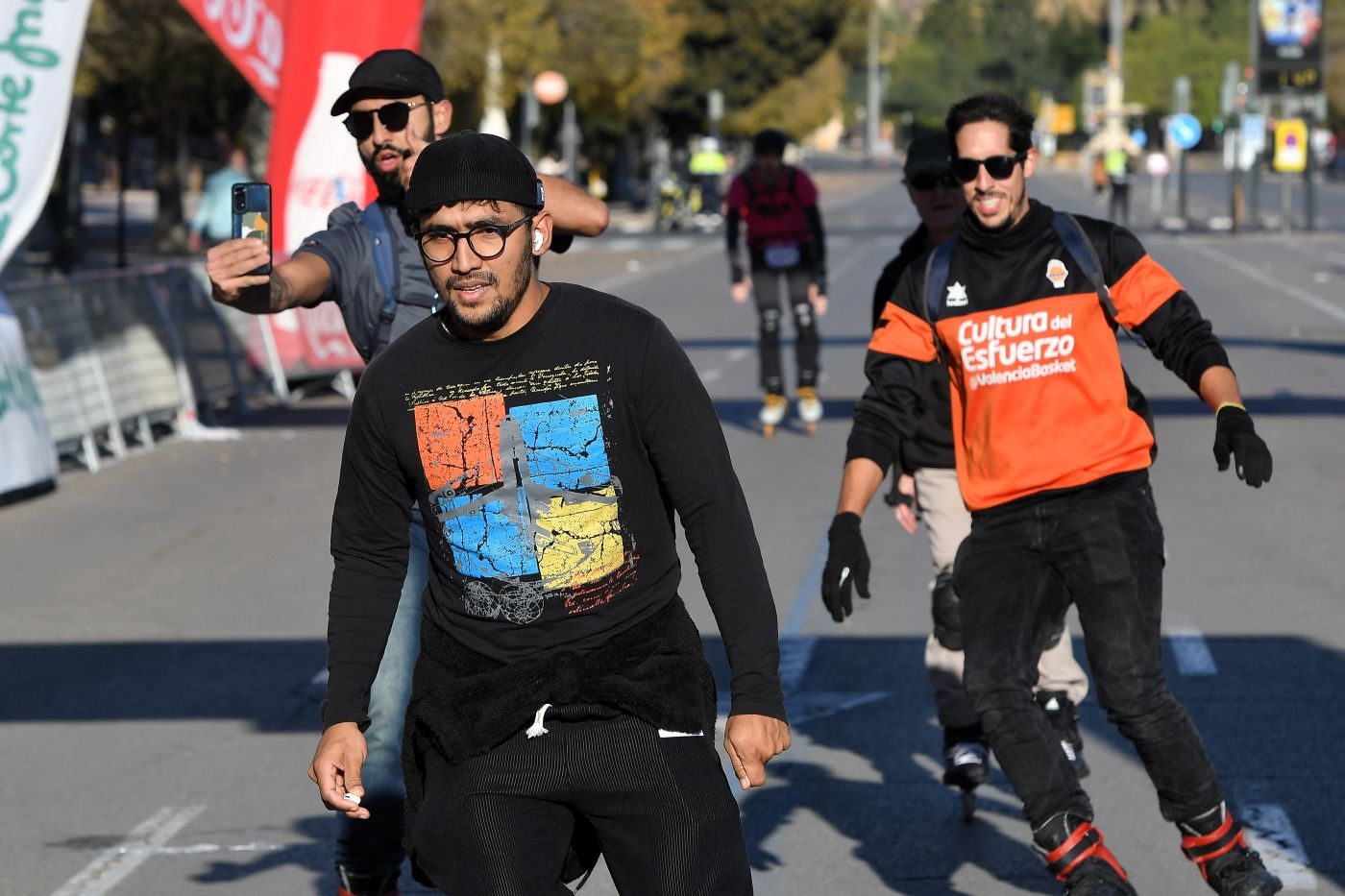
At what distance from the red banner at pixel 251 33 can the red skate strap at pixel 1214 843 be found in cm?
1154

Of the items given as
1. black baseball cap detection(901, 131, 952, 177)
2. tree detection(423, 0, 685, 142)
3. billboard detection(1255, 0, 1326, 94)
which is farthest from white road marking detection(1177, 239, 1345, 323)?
black baseball cap detection(901, 131, 952, 177)

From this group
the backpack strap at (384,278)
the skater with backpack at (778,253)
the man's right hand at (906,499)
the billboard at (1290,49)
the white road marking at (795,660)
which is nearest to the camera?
the backpack strap at (384,278)

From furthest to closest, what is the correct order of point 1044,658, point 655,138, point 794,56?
point 794,56, point 655,138, point 1044,658

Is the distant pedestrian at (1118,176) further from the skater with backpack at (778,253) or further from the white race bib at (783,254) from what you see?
the white race bib at (783,254)

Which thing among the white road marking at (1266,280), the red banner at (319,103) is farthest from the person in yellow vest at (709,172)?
the red banner at (319,103)

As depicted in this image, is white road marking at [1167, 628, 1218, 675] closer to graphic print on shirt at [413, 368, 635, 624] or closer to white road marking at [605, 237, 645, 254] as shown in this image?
graphic print on shirt at [413, 368, 635, 624]

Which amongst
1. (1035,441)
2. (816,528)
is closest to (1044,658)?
(1035,441)

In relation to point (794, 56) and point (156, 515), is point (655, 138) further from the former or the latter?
point (156, 515)

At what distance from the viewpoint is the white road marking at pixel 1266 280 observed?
26250 mm

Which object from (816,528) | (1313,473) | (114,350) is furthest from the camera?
(114,350)

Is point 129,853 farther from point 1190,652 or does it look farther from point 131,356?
point 131,356

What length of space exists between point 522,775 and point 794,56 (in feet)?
242

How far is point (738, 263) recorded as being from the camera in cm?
1582

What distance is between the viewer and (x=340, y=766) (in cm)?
385
